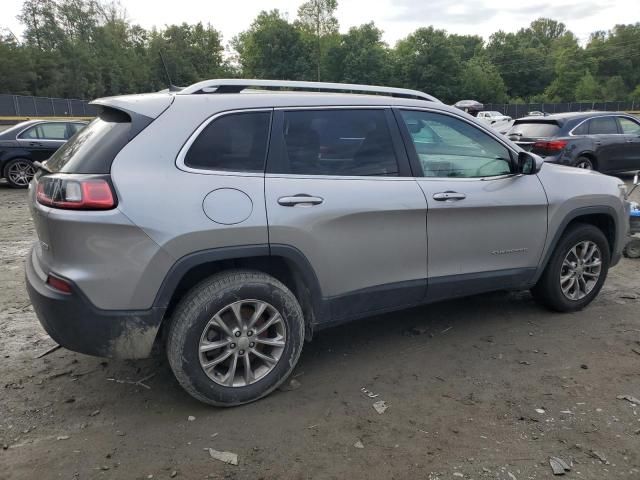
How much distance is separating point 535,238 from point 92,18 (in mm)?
78369

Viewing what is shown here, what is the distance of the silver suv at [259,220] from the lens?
271cm

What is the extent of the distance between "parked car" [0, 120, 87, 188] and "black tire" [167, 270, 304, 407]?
9648mm

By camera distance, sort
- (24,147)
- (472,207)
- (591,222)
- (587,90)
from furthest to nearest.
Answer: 1. (587,90)
2. (24,147)
3. (591,222)
4. (472,207)

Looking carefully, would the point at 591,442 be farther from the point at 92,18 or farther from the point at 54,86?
the point at 92,18

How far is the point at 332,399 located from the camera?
10.5 ft

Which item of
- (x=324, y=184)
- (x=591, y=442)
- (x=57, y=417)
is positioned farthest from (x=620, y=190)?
(x=57, y=417)

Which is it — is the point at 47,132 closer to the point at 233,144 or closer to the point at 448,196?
the point at 233,144

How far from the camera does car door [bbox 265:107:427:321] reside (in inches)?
121

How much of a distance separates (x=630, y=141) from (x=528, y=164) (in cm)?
932

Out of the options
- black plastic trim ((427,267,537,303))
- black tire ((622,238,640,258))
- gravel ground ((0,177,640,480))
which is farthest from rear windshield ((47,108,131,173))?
black tire ((622,238,640,258))

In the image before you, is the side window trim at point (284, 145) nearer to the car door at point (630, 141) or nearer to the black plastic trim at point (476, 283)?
the black plastic trim at point (476, 283)

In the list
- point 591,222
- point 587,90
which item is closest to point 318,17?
point 587,90

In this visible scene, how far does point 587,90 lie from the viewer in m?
79.1

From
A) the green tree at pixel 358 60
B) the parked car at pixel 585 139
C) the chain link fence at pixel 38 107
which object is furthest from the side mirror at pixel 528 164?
the green tree at pixel 358 60
